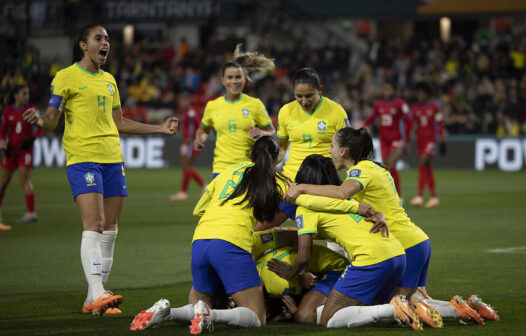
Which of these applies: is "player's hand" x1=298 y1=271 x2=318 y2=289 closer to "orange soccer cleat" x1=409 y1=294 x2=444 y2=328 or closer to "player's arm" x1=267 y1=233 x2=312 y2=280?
"player's arm" x1=267 y1=233 x2=312 y2=280

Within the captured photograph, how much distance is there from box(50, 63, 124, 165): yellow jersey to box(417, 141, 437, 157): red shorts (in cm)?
1095

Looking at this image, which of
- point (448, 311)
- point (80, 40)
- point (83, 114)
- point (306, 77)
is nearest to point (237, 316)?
point (448, 311)

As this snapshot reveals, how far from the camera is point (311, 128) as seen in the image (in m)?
8.75

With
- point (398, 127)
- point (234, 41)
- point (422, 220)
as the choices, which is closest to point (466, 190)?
point (398, 127)

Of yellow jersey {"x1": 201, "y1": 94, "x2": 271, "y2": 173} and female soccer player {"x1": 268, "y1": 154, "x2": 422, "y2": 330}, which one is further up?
yellow jersey {"x1": 201, "y1": 94, "x2": 271, "y2": 173}

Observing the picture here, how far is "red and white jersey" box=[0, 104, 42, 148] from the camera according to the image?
13781 mm

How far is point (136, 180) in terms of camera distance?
78.0 ft

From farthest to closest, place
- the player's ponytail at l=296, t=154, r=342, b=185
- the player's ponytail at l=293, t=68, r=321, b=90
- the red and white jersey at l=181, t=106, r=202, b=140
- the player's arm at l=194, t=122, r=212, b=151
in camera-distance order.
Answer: the red and white jersey at l=181, t=106, r=202, b=140 < the player's arm at l=194, t=122, r=212, b=151 < the player's ponytail at l=293, t=68, r=321, b=90 < the player's ponytail at l=296, t=154, r=342, b=185

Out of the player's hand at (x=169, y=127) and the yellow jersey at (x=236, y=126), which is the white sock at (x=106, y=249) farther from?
the yellow jersey at (x=236, y=126)

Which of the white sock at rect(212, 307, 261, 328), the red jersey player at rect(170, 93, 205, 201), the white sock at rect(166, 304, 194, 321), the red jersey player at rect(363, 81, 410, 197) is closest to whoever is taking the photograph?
the white sock at rect(166, 304, 194, 321)

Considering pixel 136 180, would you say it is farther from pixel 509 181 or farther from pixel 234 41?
pixel 234 41

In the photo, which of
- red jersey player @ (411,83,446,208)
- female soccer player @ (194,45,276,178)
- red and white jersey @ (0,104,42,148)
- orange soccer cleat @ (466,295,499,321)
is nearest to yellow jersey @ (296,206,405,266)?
orange soccer cleat @ (466,295,499,321)

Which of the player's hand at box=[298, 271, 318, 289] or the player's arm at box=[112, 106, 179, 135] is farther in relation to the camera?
the player's arm at box=[112, 106, 179, 135]

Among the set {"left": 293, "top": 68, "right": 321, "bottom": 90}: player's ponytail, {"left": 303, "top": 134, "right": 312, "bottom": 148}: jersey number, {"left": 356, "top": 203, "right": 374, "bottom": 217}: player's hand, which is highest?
{"left": 293, "top": 68, "right": 321, "bottom": 90}: player's ponytail
